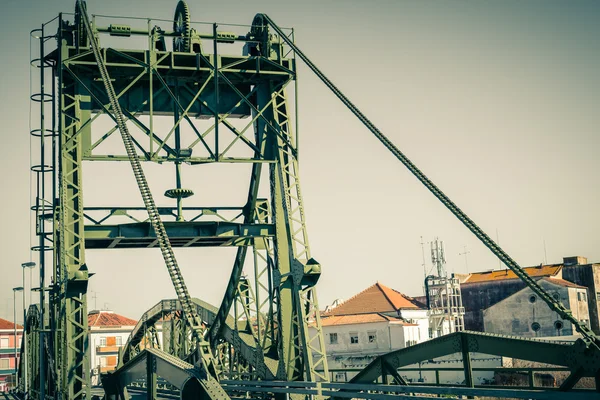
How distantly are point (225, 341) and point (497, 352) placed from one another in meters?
13.8

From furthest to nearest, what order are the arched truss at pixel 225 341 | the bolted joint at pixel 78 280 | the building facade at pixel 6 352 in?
the building facade at pixel 6 352, the arched truss at pixel 225 341, the bolted joint at pixel 78 280

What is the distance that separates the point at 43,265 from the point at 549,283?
64584mm

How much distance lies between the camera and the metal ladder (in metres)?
14.6

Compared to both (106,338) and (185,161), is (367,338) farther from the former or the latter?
(185,161)

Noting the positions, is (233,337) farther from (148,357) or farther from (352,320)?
(352,320)

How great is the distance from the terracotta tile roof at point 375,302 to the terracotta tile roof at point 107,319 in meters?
29.5

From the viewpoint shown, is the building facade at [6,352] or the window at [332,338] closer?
the window at [332,338]

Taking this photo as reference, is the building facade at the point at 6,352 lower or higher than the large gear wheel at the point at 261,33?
lower

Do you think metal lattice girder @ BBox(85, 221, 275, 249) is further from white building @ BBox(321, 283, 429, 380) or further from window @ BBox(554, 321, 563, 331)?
window @ BBox(554, 321, 563, 331)

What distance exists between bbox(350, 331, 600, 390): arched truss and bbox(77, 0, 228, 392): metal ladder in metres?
4.52

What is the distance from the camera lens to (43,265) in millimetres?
24875

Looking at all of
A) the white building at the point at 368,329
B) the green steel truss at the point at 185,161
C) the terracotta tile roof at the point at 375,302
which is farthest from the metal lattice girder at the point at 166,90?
the terracotta tile roof at the point at 375,302

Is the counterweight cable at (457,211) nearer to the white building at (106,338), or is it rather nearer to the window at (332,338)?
the window at (332,338)

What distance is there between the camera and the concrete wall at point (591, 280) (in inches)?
3305
